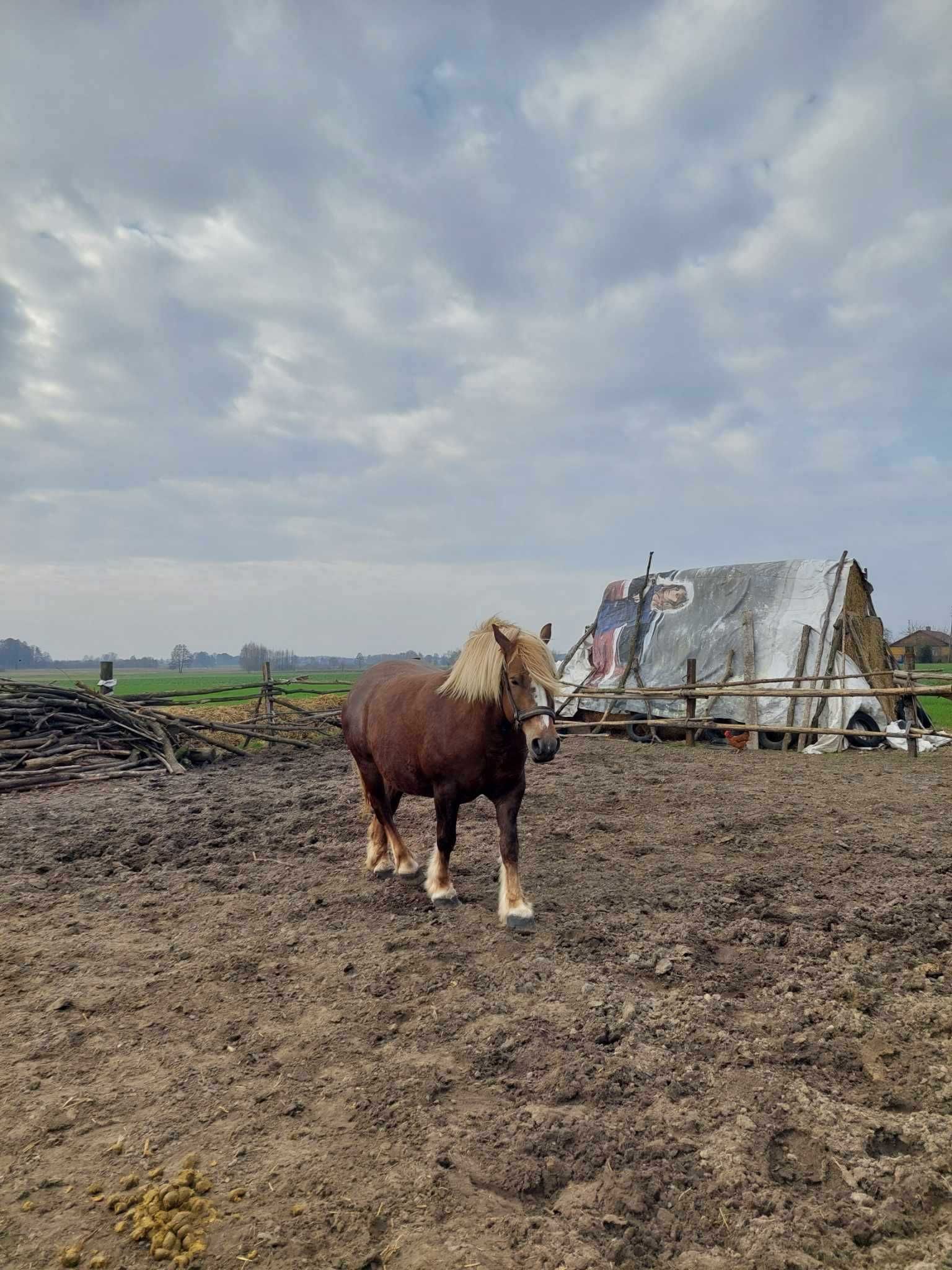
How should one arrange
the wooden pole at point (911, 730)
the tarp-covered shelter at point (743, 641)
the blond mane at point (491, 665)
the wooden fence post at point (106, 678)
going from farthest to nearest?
the wooden fence post at point (106, 678)
the tarp-covered shelter at point (743, 641)
the wooden pole at point (911, 730)
the blond mane at point (491, 665)

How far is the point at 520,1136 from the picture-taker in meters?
2.18

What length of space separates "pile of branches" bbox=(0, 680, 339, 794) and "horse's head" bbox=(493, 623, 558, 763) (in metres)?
7.34

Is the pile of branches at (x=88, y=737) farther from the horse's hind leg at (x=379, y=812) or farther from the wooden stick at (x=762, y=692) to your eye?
the wooden stick at (x=762, y=692)

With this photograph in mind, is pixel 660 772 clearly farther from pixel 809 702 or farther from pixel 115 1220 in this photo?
pixel 115 1220

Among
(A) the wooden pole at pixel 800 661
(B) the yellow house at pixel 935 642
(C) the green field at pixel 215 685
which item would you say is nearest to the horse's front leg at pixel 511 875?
(C) the green field at pixel 215 685

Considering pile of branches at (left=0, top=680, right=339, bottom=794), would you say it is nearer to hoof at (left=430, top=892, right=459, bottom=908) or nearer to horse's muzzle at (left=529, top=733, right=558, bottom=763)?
hoof at (left=430, top=892, right=459, bottom=908)

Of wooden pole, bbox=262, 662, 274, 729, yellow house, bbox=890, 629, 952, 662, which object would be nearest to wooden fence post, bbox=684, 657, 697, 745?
wooden pole, bbox=262, 662, 274, 729

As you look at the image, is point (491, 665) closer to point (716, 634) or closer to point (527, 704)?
point (527, 704)

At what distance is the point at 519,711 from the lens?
12.7 ft

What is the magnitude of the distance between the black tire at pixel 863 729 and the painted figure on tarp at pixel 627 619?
406 cm

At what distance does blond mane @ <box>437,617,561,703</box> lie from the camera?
155 inches

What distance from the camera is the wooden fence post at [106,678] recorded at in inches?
491

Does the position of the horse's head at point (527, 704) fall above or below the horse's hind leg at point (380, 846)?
above

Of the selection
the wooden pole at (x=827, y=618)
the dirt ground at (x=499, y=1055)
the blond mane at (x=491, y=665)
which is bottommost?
the dirt ground at (x=499, y=1055)
